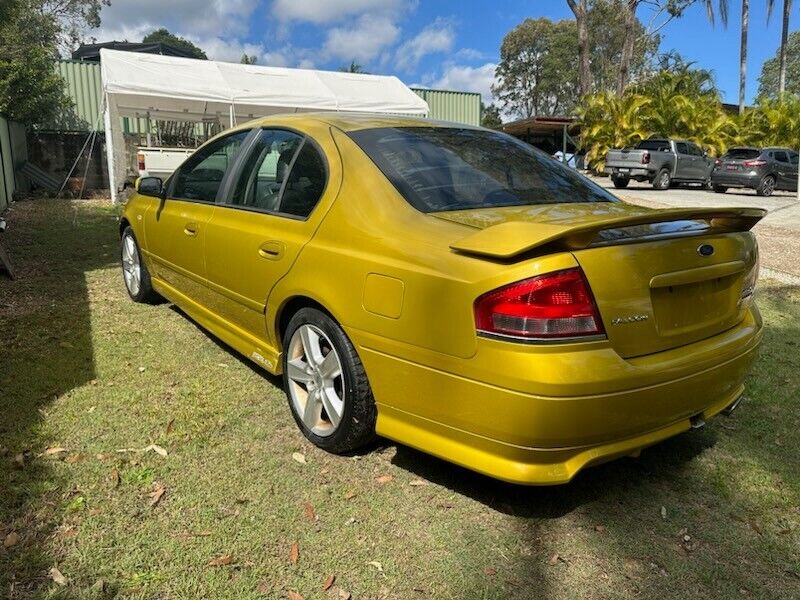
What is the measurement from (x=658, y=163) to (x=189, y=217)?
19.5 metres

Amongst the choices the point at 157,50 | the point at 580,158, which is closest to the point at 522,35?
the point at 580,158

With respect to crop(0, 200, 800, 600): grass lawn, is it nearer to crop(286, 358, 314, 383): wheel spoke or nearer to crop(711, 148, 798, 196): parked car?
crop(286, 358, 314, 383): wheel spoke

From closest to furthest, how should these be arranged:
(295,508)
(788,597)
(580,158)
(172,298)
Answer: (788,597), (295,508), (172,298), (580,158)

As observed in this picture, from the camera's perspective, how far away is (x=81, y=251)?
7.95m

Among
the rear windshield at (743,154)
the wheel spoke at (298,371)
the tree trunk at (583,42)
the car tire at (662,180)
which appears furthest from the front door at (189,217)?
the tree trunk at (583,42)

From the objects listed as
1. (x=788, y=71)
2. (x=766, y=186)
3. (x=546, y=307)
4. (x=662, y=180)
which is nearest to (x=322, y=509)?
(x=546, y=307)

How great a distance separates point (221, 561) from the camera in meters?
2.26

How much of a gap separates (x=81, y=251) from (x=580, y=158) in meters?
27.6

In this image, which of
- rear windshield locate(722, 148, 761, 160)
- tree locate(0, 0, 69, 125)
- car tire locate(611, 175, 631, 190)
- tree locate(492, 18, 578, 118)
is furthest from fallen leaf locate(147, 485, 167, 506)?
tree locate(492, 18, 578, 118)

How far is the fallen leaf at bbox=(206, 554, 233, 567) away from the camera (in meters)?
2.25

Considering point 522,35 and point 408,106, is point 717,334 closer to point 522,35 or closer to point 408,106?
point 408,106

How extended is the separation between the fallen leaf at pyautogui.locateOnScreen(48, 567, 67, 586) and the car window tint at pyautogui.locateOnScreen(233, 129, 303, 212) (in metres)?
1.89

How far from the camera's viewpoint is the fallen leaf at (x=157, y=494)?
261 cm

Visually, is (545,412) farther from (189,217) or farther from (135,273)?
(135,273)
